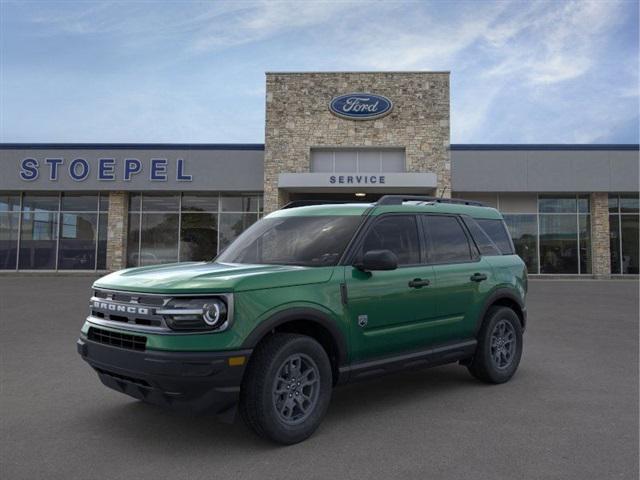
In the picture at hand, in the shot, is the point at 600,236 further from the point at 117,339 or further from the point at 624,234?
the point at 117,339

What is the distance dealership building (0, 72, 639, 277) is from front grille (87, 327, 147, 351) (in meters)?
19.2

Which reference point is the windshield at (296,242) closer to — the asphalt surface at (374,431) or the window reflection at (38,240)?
the asphalt surface at (374,431)

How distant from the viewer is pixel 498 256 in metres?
6.32

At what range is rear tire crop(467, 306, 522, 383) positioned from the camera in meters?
5.82

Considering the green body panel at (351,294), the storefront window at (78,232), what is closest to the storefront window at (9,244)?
the storefront window at (78,232)

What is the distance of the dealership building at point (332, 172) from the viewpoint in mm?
24047

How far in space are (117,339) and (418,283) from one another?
2667 mm

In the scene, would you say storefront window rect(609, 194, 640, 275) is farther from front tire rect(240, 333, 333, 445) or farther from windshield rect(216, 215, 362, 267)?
front tire rect(240, 333, 333, 445)

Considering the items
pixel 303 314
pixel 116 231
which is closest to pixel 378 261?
pixel 303 314

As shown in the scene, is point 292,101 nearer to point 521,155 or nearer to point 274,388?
point 521,155

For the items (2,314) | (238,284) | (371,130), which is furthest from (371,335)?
(371,130)

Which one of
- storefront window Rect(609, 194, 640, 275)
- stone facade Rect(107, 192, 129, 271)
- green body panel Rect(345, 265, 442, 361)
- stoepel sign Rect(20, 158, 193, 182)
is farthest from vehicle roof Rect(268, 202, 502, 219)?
storefront window Rect(609, 194, 640, 275)

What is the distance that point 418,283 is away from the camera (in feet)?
16.6

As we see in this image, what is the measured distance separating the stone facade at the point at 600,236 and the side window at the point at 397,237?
74.3ft
